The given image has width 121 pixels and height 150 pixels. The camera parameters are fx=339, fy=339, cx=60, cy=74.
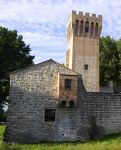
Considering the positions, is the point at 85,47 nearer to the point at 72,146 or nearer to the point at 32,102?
the point at 32,102

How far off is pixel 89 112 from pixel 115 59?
2198cm

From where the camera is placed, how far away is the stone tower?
125 ft

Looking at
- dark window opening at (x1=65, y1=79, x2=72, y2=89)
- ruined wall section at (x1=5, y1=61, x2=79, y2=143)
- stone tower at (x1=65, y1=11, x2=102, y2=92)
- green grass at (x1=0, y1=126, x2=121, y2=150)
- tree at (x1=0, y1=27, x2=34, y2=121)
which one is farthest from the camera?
stone tower at (x1=65, y1=11, x2=102, y2=92)

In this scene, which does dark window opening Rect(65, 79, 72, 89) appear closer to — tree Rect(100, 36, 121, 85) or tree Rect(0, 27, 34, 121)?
tree Rect(0, 27, 34, 121)

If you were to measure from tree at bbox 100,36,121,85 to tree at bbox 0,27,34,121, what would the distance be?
1162 centimetres

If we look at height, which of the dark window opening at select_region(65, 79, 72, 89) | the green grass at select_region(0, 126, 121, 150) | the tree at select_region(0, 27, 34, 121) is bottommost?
the green grass at select_region(0, 126, 121, 150)

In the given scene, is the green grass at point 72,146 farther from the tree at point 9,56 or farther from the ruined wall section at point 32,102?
the tree at point 9,56

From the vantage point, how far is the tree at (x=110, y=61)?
4566 cm

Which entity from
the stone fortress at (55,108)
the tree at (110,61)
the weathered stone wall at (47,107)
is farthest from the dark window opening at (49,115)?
the tree at (110,61)

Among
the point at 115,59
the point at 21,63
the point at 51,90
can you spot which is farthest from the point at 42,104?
Result: the point at 115,59

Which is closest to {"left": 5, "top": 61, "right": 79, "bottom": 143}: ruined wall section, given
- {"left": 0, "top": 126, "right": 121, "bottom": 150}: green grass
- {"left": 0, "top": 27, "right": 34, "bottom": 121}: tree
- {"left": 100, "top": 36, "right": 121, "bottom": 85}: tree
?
{"left": 0, "top": 126, "right": 121, "bottom": 150}: green grass

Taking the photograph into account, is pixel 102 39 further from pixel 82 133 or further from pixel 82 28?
pixel 82 133

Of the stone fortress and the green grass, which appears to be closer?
the green grass

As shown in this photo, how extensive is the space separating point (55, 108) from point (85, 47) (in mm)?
15660
